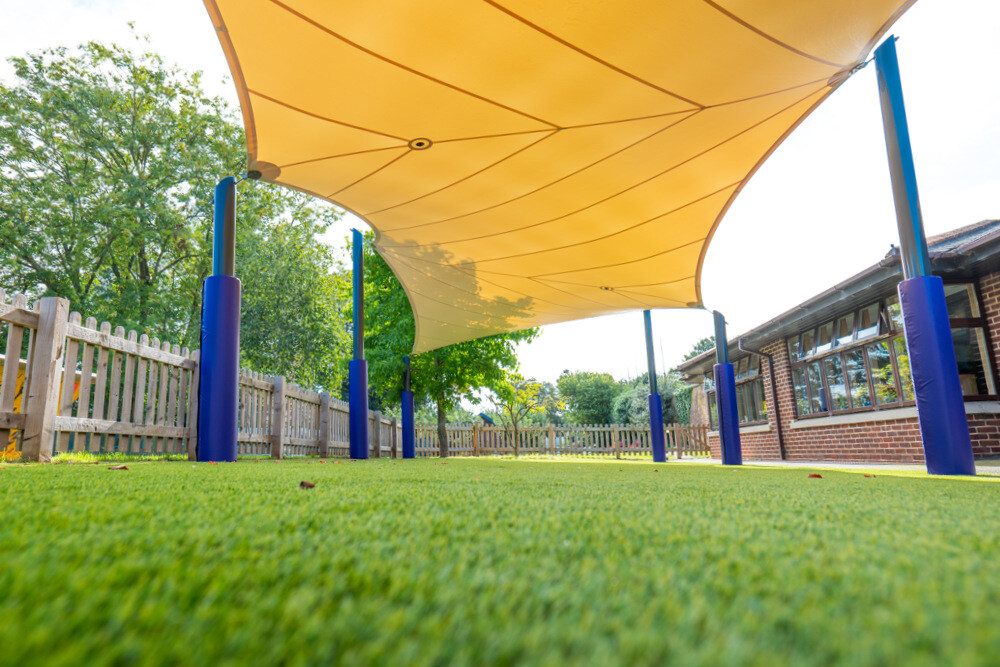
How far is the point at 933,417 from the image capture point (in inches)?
155

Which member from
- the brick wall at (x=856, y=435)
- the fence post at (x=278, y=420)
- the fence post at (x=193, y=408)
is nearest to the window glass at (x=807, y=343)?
the brick wall at (x=856, y=435)

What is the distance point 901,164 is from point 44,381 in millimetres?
6719

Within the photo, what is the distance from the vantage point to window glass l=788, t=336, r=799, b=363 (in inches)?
446

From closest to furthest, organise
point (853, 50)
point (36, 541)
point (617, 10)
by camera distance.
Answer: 1. point (36, 541)
2. point (617, 10)
3. point (853, 50)

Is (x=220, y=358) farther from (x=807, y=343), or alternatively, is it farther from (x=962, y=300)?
(x=807, y=343)

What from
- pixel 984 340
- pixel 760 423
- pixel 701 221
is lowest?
pixel 760 423

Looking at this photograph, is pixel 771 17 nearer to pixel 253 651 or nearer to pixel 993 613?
pixel 993 613

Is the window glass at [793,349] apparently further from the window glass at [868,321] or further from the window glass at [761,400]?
the window glass at [868,321]

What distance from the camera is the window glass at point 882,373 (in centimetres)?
847

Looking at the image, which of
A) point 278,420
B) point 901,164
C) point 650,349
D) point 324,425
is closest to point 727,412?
point 650,349

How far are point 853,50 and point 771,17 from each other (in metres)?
0.99

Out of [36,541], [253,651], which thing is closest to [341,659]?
[253,651]

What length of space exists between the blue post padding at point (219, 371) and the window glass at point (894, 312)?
361 inches

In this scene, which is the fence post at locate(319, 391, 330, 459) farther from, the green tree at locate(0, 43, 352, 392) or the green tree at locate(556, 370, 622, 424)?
the green tree at locate(556, 370, 622, 424)
